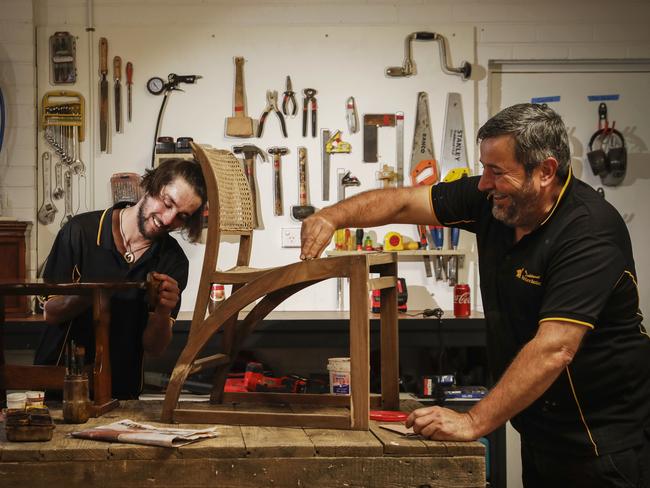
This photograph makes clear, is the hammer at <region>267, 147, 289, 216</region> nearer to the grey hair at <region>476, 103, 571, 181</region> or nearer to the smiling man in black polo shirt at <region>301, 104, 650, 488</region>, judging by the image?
the smiling man in black polo shirt at <region>301, 104, 650, 488</region>

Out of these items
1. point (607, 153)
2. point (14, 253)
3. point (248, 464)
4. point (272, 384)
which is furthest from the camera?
point (607, 153)

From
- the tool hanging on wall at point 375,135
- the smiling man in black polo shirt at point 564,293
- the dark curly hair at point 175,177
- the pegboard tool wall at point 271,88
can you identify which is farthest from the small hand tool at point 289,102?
the smiling man in black polo shirt at point 564,293

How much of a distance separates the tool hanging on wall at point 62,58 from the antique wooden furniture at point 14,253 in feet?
2.83

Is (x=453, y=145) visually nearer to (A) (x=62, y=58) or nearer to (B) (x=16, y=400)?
(A) (x=62, y=58)

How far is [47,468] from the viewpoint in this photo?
5.44 feet

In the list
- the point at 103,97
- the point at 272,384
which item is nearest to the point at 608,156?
the point at 272,384

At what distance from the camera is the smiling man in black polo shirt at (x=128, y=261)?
100.0 inches

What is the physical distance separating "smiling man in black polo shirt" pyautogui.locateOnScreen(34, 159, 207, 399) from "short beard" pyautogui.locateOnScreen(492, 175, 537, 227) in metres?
1.04

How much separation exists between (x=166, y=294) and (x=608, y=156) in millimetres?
3209

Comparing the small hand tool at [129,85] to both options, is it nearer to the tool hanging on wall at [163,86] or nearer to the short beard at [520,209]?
the tool hanging on wall at [163,86]

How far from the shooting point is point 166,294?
238 centimetres

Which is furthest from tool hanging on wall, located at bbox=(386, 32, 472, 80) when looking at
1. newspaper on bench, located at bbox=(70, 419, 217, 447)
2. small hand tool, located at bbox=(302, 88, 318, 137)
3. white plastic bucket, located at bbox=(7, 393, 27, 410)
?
newspaper on bench, located at bbox=(70, 419, 217, 447)

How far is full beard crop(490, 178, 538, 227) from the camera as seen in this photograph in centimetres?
201

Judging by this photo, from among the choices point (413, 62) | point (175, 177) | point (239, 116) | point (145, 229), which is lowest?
point (145, 229)
